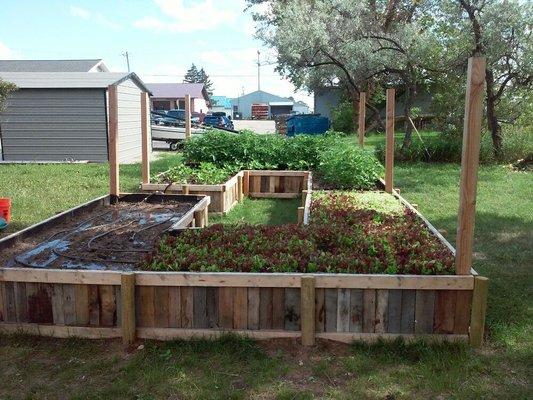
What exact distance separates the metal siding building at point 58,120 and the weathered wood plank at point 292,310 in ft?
42.3

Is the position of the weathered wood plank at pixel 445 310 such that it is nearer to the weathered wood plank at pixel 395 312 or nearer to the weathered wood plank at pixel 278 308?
the weathered wood plank at pixel 395 312

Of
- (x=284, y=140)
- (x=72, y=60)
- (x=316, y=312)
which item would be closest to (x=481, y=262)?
(x=316, y=312)

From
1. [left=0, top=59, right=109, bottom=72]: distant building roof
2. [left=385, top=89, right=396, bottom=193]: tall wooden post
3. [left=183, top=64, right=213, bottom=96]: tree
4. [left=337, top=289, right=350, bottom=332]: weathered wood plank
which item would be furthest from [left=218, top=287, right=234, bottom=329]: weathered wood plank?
[left=183, top=64, right=213, bottom=96]: tree

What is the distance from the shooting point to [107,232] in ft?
18.5

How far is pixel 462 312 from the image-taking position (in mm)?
3682

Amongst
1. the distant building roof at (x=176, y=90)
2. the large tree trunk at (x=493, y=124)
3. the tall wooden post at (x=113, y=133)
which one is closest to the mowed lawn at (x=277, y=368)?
the tall wooden post at (x=113, y=133)

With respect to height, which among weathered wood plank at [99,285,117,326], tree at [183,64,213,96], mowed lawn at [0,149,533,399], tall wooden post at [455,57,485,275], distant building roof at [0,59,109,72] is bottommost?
mowed lawn at [0,149,533,399]

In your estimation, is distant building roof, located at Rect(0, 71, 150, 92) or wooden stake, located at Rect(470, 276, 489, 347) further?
distant building roof, located at Rect(0, 71, 150, 92)

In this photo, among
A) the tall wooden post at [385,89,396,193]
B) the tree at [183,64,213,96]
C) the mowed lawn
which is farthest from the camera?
the tree at [183,64,213,96]

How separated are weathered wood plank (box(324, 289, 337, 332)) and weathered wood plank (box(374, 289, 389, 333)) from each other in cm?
30

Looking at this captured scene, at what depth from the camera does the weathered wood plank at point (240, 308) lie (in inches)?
146

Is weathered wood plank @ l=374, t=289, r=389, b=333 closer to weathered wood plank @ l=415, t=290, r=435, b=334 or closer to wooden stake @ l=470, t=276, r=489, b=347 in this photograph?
weathered wood plank @ l=415, t=290, r=435, b=334

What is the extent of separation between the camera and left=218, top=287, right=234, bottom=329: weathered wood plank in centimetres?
371

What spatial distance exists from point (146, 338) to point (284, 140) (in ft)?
27.0
